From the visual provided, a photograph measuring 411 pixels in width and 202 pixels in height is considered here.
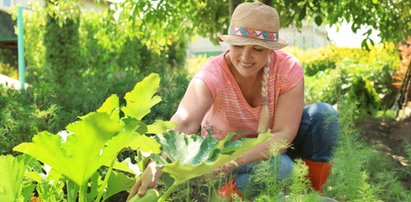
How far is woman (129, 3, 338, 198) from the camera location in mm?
1966

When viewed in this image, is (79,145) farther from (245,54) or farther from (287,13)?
(287,13)

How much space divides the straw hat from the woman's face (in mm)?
32

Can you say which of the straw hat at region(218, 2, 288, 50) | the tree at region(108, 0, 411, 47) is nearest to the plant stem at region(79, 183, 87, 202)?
the straw hat at region(218, 2, 288, 50)

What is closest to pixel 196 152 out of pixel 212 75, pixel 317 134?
pixel 212 75

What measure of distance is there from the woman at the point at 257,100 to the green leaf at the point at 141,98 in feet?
1.44

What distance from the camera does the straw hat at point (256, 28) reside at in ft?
6.44

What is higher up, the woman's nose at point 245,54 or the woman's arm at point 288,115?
the woman's nose at point 245,54

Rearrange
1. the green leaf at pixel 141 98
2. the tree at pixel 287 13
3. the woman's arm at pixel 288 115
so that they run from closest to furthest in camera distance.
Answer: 1. the green leaf at pixel 141 98
2. the woman's arm at pixel 288 115
3. the tree at pixel 287 13

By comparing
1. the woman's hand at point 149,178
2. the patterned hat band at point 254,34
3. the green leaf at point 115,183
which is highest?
the patterned hat band at point 254,34

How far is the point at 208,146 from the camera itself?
1.17m

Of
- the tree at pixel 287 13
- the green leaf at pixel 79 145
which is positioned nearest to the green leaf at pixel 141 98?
the green leaf at pixel 79 145

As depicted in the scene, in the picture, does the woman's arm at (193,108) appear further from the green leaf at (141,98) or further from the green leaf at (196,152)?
the green leaf at (196,152)

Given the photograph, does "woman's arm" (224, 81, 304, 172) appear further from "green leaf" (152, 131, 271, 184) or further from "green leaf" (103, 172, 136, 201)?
"green leaf" (152, 131, 271, 184)

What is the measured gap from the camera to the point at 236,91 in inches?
87.4
